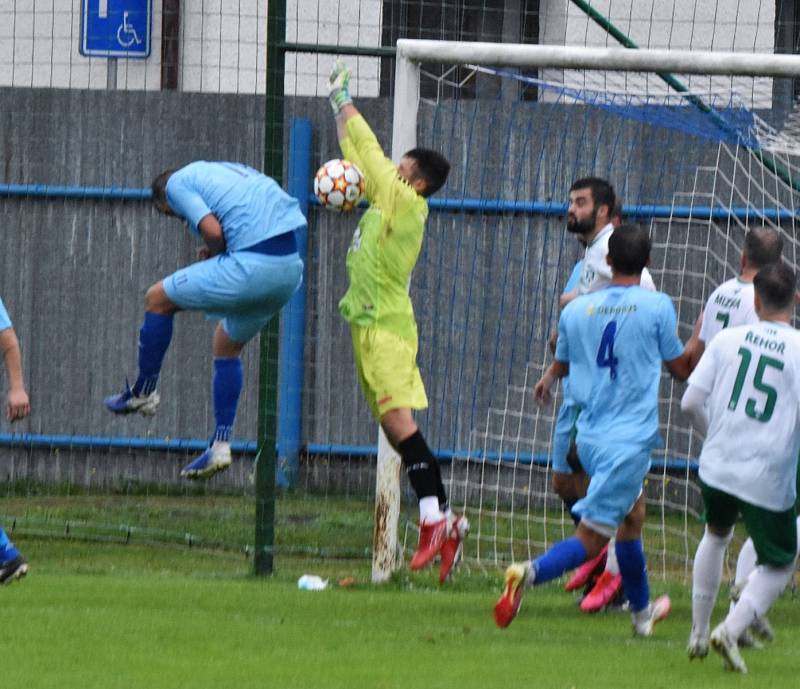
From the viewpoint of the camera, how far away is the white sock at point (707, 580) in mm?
7512

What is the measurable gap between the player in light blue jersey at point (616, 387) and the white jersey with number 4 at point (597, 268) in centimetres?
84

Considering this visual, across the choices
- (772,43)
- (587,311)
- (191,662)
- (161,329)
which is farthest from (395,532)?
(772,43)

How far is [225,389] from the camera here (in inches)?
418

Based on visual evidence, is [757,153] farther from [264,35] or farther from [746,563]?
[264,35]

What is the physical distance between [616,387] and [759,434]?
3.41ft

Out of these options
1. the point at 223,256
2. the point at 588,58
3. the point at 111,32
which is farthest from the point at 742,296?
the point at 111,32

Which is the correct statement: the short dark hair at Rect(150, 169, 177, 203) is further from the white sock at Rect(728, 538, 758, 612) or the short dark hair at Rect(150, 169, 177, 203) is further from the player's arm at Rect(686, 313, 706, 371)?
the white sock at Rect(728, 538, 758, 612)

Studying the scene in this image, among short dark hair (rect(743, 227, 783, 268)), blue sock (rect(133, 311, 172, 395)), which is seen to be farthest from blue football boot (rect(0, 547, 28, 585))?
short dark hair (rect(743, 227, 783, 268))

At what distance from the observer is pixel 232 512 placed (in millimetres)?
12711

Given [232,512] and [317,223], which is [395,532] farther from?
[317,223]

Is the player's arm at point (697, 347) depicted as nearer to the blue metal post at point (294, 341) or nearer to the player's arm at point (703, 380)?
the player's arm at point (703, 380)

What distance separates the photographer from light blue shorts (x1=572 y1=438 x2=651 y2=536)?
320 inches

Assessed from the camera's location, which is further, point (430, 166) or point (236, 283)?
point (430, 166)

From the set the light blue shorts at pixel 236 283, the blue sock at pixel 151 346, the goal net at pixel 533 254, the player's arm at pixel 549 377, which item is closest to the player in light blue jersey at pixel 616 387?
the player's arm at pixel 549 377
